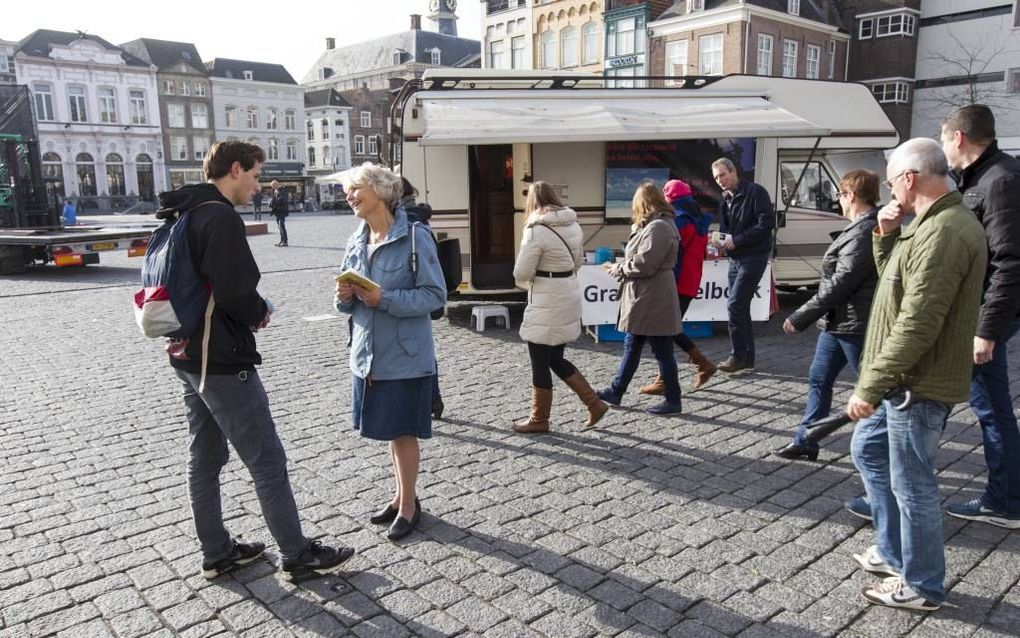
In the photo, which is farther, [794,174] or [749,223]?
[794,174]

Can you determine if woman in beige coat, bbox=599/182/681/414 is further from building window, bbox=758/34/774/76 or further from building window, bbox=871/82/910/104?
building window, bbox=871/82/910/104

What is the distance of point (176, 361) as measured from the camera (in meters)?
3.00

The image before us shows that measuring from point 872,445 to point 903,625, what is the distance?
0.69 metres

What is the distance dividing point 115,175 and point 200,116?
9.31 metres

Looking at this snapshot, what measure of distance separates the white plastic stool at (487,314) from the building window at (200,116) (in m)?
62.9

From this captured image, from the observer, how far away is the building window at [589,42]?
39406 mm

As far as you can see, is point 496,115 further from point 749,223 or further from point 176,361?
point 176,361

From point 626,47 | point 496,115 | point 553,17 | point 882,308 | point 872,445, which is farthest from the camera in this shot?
point 553,17

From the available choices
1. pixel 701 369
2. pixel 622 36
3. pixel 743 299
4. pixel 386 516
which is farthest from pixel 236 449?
pixel 622 36

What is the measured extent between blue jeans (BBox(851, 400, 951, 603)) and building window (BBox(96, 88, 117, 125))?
217ft

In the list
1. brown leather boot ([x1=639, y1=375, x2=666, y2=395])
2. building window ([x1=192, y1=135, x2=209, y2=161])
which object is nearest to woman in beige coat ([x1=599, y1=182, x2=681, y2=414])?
brown leather boot ([x1=639, y1=375, x2=666, y2=395])

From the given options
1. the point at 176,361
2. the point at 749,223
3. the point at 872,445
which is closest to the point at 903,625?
the point at 872,445

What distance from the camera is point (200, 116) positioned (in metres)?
63.8

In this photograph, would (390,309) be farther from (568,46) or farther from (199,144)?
(199,144)
